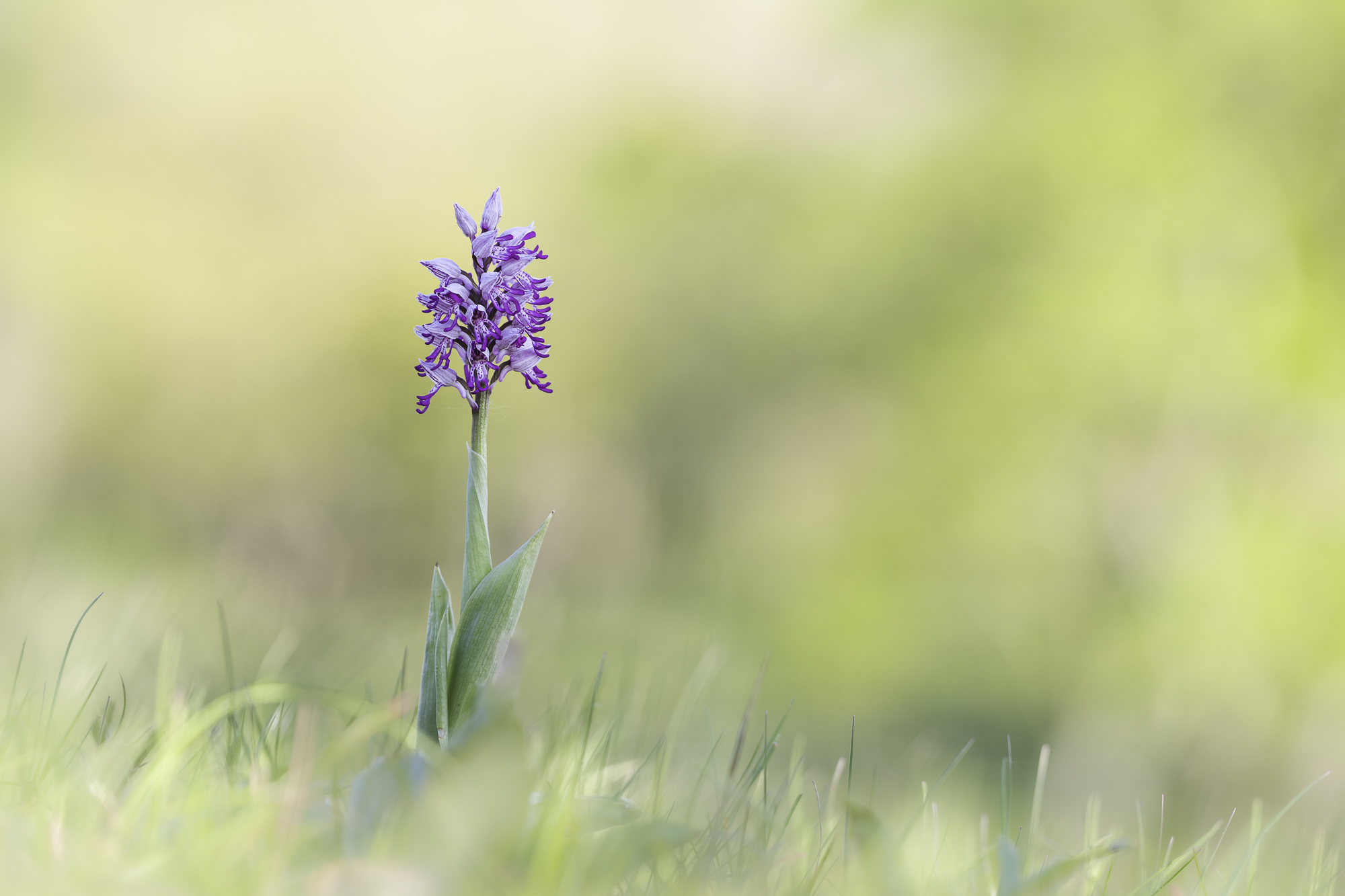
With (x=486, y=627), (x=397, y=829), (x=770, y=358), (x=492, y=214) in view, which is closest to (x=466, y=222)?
(x=492, y=214)

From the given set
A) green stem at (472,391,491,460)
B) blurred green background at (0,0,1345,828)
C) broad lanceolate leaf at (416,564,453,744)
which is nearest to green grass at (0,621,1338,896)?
broad lanceolate leaf at (416,564,453,744)

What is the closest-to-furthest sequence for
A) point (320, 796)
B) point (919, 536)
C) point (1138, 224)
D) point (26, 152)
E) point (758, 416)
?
1. point (320, 796)
2. point (1138, 224)
3. point (919, 536)
4. point (26, 152)
5. point (758, 416)

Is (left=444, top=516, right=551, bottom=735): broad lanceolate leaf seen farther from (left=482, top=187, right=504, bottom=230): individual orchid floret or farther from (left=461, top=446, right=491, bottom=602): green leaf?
(left=482, top=187, right=504, bottom=230): individual orchid floret

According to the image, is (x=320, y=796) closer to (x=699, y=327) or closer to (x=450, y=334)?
(x=450, y=334)

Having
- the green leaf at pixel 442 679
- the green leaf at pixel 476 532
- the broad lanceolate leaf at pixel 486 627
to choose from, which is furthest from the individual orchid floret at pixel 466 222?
the green leaf at pixel 442 679

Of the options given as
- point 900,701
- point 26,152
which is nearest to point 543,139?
point 26,152

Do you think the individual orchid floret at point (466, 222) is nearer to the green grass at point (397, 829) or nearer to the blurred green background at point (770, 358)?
the green grass at point (397, 829)
